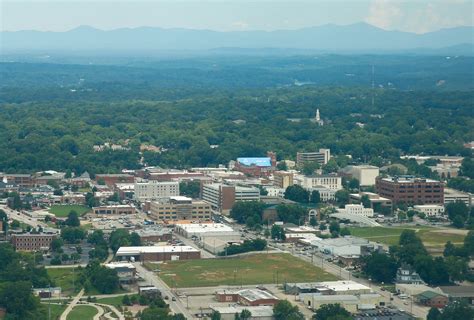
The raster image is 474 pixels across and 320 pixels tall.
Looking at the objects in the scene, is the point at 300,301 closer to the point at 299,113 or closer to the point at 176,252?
the point at 176,252

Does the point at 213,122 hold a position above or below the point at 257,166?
below

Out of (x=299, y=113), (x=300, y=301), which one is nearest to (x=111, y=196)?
(x=300, y=301)

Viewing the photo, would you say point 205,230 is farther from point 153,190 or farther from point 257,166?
point 257,166

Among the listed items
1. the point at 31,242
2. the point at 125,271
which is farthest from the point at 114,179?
the point at 125,271

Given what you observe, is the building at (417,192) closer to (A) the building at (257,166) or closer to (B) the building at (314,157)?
(A) the building at (257,166)

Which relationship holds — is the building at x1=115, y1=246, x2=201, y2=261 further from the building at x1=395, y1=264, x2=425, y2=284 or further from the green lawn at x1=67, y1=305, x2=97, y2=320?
the green lawn at x1=67, y1=305, x2=97, y2=320

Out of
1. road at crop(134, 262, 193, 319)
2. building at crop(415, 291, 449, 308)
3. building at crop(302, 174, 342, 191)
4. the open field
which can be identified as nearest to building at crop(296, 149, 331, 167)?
building at crop(302, 174, 342, 191)

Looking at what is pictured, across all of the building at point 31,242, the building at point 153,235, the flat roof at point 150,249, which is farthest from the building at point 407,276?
the building at point 31,242
